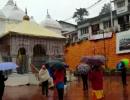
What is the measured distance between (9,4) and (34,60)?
1535 cm

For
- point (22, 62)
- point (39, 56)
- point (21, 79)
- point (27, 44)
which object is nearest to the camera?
point (21, 79)

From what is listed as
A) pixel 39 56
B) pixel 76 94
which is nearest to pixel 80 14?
pixel 39 56

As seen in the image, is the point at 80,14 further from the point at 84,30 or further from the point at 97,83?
the point at 97,83

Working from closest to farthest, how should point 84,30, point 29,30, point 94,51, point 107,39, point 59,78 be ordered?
point 59,78 → point 29,30 → point 107,39 → point 94,51 → point 84,30

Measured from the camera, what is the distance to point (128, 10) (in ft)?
147

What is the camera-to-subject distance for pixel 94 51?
3800 centimetres

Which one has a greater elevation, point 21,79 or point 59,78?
point 59,78

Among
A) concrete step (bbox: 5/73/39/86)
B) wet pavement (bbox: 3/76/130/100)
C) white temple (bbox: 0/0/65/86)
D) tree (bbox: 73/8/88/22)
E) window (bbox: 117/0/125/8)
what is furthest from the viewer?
tree (bbox: 73/8/88/22)

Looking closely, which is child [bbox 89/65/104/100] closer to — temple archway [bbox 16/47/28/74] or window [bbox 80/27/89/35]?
temple archway [bbox 16/47/28/74]

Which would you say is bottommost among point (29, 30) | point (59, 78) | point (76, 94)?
point (76, 94)

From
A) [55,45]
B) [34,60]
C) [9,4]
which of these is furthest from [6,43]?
[9,4]

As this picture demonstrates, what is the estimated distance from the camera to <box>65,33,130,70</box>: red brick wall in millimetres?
34938

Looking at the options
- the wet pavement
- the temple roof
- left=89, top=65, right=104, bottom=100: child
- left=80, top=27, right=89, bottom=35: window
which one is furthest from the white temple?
left=80, top=27, right=89, bottom=35: window

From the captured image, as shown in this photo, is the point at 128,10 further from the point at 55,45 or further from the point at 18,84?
the point at 18,84
